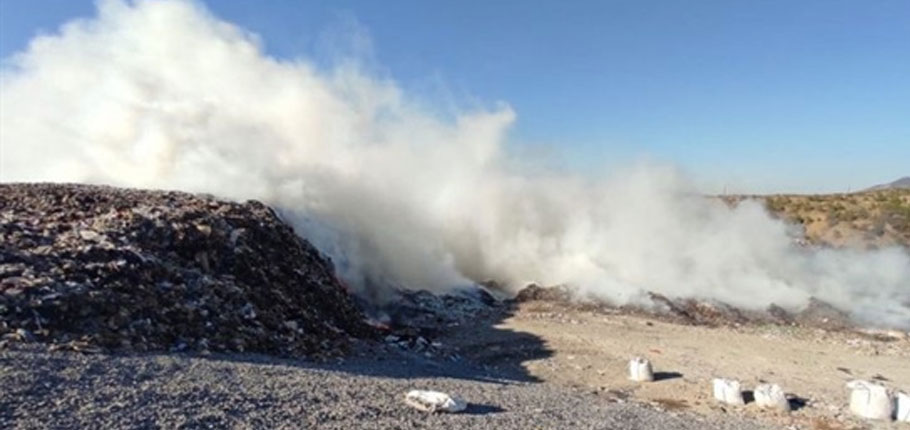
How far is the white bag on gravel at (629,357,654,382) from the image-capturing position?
39.3ft

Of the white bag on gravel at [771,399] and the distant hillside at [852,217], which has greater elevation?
the distant hillside at [852,217]

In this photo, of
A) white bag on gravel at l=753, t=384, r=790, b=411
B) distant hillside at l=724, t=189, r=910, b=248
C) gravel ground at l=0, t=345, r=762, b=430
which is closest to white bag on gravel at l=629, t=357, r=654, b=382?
white bag on gravel at l=753, t=384, r=790, b=411

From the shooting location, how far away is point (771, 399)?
10.4m

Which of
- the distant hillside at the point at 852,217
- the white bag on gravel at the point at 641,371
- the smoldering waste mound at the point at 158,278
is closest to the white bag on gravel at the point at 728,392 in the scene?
the white bag on gravel at the point at 641,371

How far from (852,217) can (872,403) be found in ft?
118

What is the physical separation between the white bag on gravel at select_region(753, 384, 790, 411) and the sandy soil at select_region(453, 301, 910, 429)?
0.14 meters

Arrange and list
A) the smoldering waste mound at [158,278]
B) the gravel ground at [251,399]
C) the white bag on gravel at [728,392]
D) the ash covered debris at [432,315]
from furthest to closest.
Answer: the ash covered debris at [432,315] < the white bag on gravel at [728,392] < the smoldering waste mound at [158,278] < the gravel ground at [251,399]

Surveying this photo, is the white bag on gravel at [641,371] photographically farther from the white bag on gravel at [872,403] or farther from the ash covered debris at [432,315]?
the ash covered debris at [432,315]

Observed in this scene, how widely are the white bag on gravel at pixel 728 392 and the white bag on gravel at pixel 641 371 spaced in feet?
4.32

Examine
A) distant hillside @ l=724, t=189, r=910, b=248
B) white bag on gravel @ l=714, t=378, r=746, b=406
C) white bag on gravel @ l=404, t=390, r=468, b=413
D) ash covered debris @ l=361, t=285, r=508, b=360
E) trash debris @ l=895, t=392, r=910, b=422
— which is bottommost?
trash debris @ l=895, t=392, r=910, b=422

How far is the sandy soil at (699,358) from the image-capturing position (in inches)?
426

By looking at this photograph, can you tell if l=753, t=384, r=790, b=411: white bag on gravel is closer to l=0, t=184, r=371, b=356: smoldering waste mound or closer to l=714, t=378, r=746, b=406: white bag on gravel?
l=714, t=378, r=746, b=406: white bag on gravel

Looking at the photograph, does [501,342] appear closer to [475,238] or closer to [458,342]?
[458,342]

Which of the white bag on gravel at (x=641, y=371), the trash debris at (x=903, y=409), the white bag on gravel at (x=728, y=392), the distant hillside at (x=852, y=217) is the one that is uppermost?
the distant hillside at (x=852, y=217)
